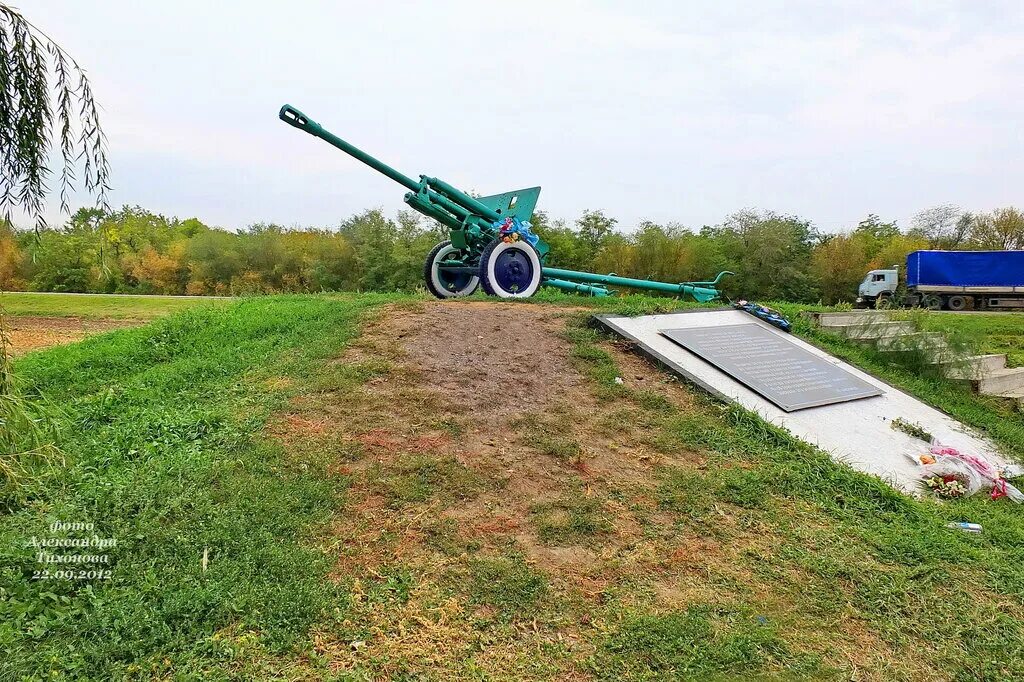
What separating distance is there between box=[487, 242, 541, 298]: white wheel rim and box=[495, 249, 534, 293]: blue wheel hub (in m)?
0.03

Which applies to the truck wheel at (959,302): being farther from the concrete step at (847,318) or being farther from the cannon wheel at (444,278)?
the cannon wheel at (444,278)

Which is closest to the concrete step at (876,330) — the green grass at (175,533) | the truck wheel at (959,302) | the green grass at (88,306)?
the green grass at (175,533)

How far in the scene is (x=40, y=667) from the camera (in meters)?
2.06

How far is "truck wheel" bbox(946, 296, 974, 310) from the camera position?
19594 millimetres

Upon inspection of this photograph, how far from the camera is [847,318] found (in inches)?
284

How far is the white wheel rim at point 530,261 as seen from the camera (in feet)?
24.5

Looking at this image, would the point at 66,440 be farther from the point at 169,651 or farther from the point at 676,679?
the point at 676,679

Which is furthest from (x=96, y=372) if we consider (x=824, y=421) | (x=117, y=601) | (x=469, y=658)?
(x=824, y=421)

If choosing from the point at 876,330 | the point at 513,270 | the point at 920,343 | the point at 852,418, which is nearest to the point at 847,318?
the point at 876,330

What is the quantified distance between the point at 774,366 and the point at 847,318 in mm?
2294

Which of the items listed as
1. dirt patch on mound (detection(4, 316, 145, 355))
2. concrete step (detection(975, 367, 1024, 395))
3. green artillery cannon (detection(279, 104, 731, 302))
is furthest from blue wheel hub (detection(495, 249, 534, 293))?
dirt patch on mound (detection(4, 316, 145, 355))

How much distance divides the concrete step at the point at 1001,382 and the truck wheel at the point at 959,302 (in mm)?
15537

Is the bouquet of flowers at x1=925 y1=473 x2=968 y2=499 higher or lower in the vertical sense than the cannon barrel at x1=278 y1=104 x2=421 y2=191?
lower

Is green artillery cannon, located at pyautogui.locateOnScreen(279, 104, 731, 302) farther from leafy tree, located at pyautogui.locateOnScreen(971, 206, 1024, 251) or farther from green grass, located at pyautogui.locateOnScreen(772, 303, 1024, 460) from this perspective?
leafy tree, located at pyautogui.locateOnScreen(971, 206, 1024, 251)
